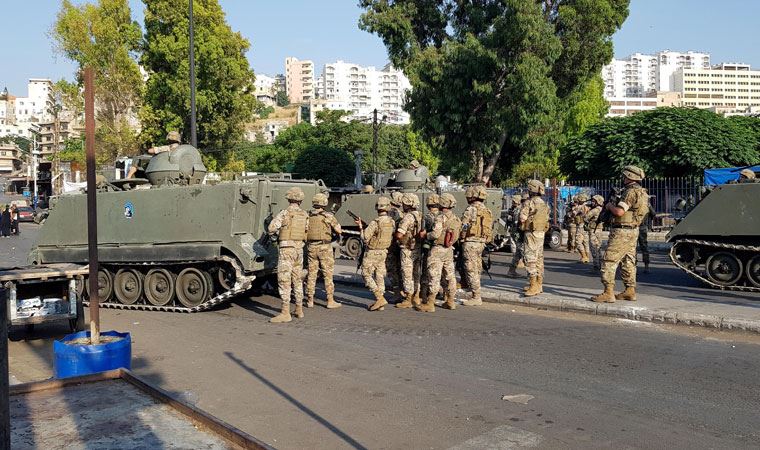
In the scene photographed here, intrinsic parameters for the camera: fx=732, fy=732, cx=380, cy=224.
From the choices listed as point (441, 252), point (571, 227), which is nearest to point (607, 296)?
point (441, 252)

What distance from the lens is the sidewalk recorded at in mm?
9320

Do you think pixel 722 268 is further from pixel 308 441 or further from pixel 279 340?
pixel 308 441

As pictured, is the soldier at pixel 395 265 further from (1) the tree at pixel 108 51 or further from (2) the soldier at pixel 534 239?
(1) the tree at pixel 108 51

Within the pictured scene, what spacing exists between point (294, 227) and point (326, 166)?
40.4 meters

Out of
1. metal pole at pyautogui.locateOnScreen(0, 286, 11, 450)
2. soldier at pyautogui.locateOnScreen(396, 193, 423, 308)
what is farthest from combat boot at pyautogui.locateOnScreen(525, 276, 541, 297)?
metal pole at pyautogui.locateOnScreen(0, 286, 11, 450)

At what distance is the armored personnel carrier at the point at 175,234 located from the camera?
1124 cm

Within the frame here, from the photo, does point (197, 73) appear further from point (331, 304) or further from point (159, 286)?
point (331, 304)

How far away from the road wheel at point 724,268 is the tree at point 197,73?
22250 millimetres

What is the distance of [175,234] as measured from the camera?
1170cm

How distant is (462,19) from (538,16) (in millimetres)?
4575

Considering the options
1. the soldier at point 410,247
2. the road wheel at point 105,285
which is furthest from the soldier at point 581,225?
the road wheel at point 105,285

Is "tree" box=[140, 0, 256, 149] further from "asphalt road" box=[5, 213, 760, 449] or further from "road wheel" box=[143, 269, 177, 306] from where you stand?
"asphalt road" box=[5, 213, 760, 449]

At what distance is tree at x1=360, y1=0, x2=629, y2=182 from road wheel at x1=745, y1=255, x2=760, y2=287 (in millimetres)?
13866

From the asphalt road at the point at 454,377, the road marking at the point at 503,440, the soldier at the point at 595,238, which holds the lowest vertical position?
the road marking at the point at 503,440
